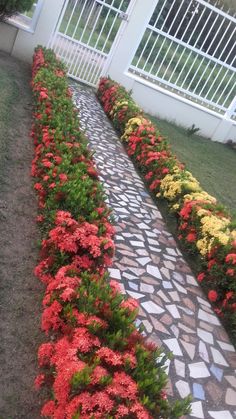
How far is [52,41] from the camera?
1120 centimetres

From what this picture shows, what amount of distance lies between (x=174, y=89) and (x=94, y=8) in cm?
304

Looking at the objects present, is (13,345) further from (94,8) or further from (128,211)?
(94,8)

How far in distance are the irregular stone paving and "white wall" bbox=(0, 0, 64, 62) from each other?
5.72m

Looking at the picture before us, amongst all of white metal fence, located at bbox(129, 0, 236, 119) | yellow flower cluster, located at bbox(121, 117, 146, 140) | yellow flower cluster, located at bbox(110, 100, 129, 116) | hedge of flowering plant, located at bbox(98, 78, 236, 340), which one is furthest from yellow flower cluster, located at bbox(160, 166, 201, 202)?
white metal fence, located at bbox(129, 0, 236, 119)

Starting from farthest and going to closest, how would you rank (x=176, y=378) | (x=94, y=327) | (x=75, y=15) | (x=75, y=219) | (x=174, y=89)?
(x=174, y=89) → (x=75, y=15) → (x=75, y=219) → (x=176, y=378) → (x=94, y=327)

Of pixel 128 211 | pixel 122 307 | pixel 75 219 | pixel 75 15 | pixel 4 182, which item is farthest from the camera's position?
pixel 75 15

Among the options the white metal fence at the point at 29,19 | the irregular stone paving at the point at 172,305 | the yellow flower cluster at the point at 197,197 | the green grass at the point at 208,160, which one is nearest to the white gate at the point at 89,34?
the white metal fence at the point at 29,19

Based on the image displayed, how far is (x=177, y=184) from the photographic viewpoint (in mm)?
6039

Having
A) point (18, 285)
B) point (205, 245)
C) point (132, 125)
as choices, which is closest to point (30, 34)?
point (132, 125)

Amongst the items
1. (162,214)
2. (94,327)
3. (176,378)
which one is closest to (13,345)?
(94,327)

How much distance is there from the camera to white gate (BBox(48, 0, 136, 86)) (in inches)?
436

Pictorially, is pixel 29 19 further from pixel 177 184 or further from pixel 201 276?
pixel 201 276

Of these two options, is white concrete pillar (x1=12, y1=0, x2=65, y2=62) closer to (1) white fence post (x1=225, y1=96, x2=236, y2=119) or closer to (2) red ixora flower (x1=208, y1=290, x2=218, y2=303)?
(1) white fence post (x1=225, y1=96, x2=236, y2=119)

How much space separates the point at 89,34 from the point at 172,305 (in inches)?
357
